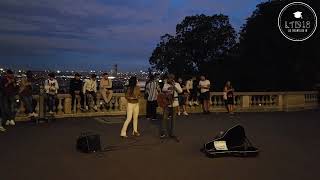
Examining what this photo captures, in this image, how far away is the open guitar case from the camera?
40.9ft

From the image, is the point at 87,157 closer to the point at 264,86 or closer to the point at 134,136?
the point at 134,136

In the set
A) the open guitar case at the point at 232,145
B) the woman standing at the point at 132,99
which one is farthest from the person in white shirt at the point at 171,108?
the open guitar case at the point at 232,145

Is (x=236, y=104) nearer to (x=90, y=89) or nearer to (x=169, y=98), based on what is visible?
(x=90, y=89)

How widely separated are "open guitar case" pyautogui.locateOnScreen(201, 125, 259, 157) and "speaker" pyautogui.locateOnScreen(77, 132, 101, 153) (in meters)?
2.77

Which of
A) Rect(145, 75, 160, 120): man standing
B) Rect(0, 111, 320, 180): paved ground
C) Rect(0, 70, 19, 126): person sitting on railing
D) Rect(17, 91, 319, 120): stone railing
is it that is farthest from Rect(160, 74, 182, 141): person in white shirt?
Rect(17, 91, 319, 120): stone railing

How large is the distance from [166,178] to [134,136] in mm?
5961

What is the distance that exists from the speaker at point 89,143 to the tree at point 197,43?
229 ft

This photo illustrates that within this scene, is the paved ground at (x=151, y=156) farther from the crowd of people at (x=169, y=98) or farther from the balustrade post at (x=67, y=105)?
the balustrade post at (x=67, y=105)

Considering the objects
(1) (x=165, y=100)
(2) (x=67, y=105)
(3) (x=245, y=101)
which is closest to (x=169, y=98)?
(1) (x=165, y=100)

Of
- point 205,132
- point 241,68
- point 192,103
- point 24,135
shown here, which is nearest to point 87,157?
point 24,135

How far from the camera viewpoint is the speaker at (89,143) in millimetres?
12758

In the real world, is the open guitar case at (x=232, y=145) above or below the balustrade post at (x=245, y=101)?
below

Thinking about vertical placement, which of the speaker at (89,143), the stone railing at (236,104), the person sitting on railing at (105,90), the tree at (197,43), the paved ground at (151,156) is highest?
the tree at (197,43)

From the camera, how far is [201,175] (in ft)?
33.8
